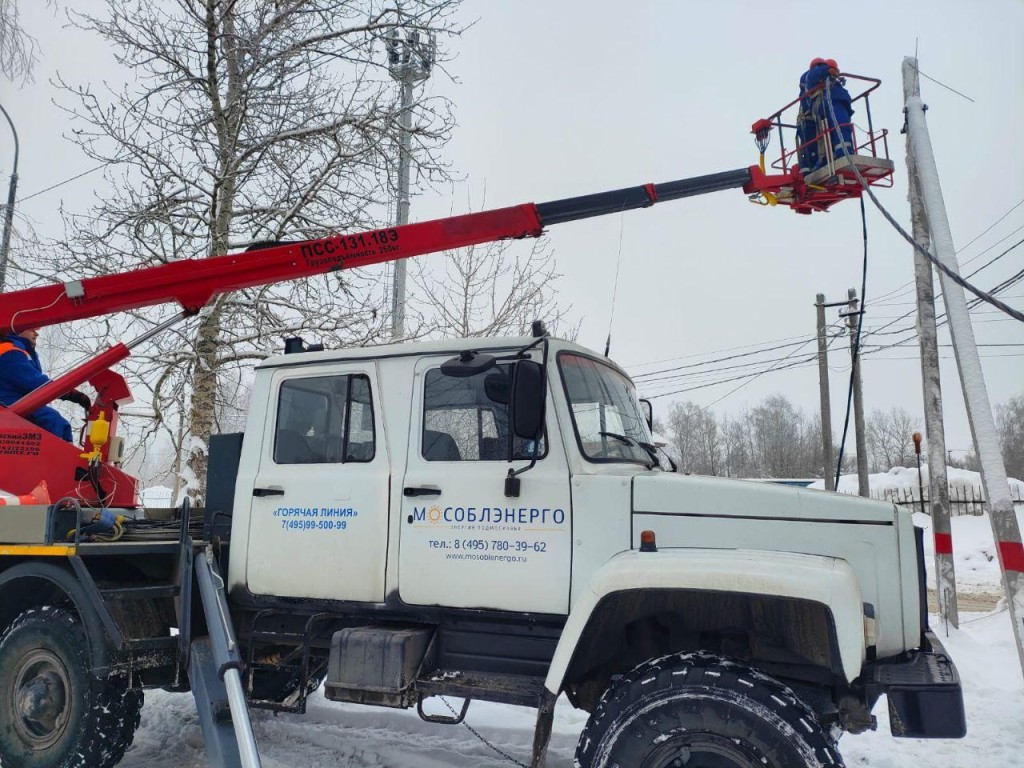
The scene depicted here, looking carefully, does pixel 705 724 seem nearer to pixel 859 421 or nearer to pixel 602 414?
pixel 602 414

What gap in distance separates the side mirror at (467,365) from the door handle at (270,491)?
4.27ft

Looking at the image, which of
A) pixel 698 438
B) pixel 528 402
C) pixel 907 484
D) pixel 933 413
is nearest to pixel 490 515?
pixel 528 402

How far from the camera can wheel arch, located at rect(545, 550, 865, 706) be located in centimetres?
301

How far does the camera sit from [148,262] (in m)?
9.35

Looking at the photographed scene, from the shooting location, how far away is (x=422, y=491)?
12.9ft

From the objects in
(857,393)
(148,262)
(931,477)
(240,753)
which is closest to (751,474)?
(857,393)

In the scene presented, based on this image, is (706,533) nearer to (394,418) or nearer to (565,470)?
(565,470)

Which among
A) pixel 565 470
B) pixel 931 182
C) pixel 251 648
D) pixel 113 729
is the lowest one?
pixel 113 729

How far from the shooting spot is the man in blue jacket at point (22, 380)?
18.1 feet

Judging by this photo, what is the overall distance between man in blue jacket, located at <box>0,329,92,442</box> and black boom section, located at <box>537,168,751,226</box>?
3.85m

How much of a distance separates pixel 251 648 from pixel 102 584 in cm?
105

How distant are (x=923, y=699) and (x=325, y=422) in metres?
3.24

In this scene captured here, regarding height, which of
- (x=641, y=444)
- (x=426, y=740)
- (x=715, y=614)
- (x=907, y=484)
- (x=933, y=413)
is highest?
(x=933, y=413)

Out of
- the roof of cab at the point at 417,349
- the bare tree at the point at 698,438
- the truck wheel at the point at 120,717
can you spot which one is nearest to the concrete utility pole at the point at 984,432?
the roof of cab at the point at 417,349
